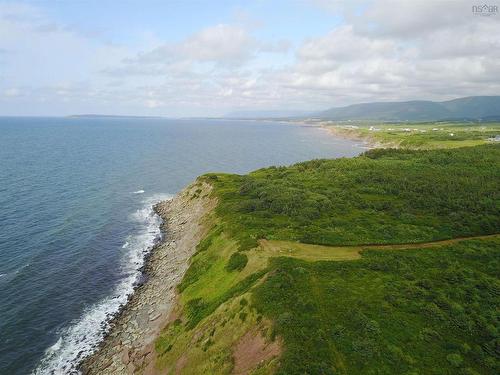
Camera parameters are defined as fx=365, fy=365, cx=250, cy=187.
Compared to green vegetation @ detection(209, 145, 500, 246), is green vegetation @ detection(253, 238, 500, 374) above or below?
below

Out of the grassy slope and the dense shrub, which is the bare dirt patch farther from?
the dense shrub

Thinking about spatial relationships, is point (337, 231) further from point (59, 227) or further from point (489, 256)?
point (59, 227)

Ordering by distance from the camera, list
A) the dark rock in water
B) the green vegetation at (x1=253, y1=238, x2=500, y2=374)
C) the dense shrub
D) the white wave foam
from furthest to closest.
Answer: the dark rock in water < the dense shrub < the white wave foam < the green vegetation at (x1=253, y1=238, x2=500, y2=374)

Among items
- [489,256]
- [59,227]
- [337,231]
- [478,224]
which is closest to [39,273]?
[59,227]

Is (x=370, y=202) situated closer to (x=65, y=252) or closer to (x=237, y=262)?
(x=237, y=262)

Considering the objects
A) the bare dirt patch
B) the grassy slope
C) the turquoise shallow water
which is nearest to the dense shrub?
the grassy slope

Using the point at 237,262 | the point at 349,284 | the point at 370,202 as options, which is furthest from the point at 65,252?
the point at 370,202

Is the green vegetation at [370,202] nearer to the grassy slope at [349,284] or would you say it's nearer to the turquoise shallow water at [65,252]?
the grassy slope at [349,284]

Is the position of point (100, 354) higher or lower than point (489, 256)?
lower
